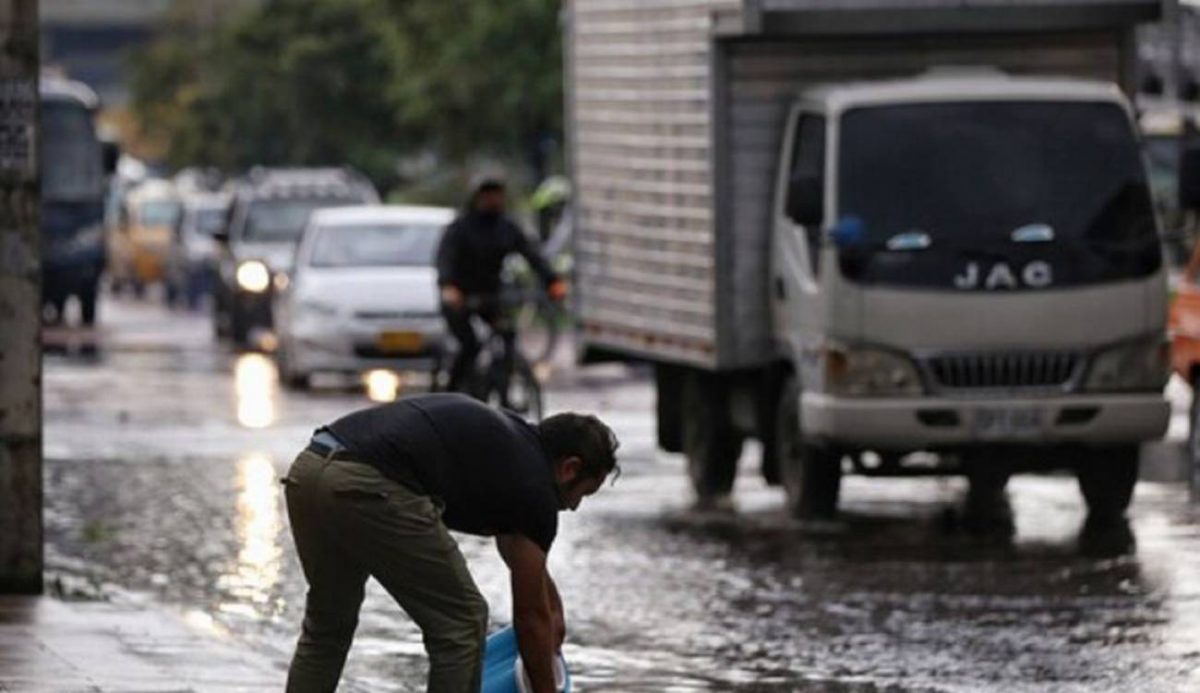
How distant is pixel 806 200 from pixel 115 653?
598 cm

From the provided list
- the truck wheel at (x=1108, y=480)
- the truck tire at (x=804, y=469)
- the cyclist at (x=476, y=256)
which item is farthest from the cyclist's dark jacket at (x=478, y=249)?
the truck wheel at (x=1108, y=480)

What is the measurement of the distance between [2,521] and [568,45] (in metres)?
9.13

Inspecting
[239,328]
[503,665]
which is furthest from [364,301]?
[503,665]

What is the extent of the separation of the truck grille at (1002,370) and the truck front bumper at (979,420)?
0.34ft

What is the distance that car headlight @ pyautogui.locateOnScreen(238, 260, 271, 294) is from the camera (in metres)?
41.5

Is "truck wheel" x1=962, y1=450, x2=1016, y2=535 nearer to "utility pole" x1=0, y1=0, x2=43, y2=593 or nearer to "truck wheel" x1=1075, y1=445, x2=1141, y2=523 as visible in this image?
"truck wheel" x1=1075, y1=445, x2=1141, y2=523

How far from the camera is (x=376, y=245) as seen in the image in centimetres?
3403

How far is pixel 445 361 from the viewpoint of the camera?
29.0 meters

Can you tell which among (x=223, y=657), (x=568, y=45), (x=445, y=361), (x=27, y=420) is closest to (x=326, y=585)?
(x=223, y=657)

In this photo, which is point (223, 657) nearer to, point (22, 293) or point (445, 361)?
point (22, 293)

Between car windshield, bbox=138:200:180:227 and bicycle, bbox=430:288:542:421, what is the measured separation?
150 feet

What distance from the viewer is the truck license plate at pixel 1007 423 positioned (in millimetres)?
18672

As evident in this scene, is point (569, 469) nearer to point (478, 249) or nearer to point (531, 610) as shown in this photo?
point (531, 610)

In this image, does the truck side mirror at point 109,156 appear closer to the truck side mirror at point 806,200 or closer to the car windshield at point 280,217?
the car windshield at point 280,217
